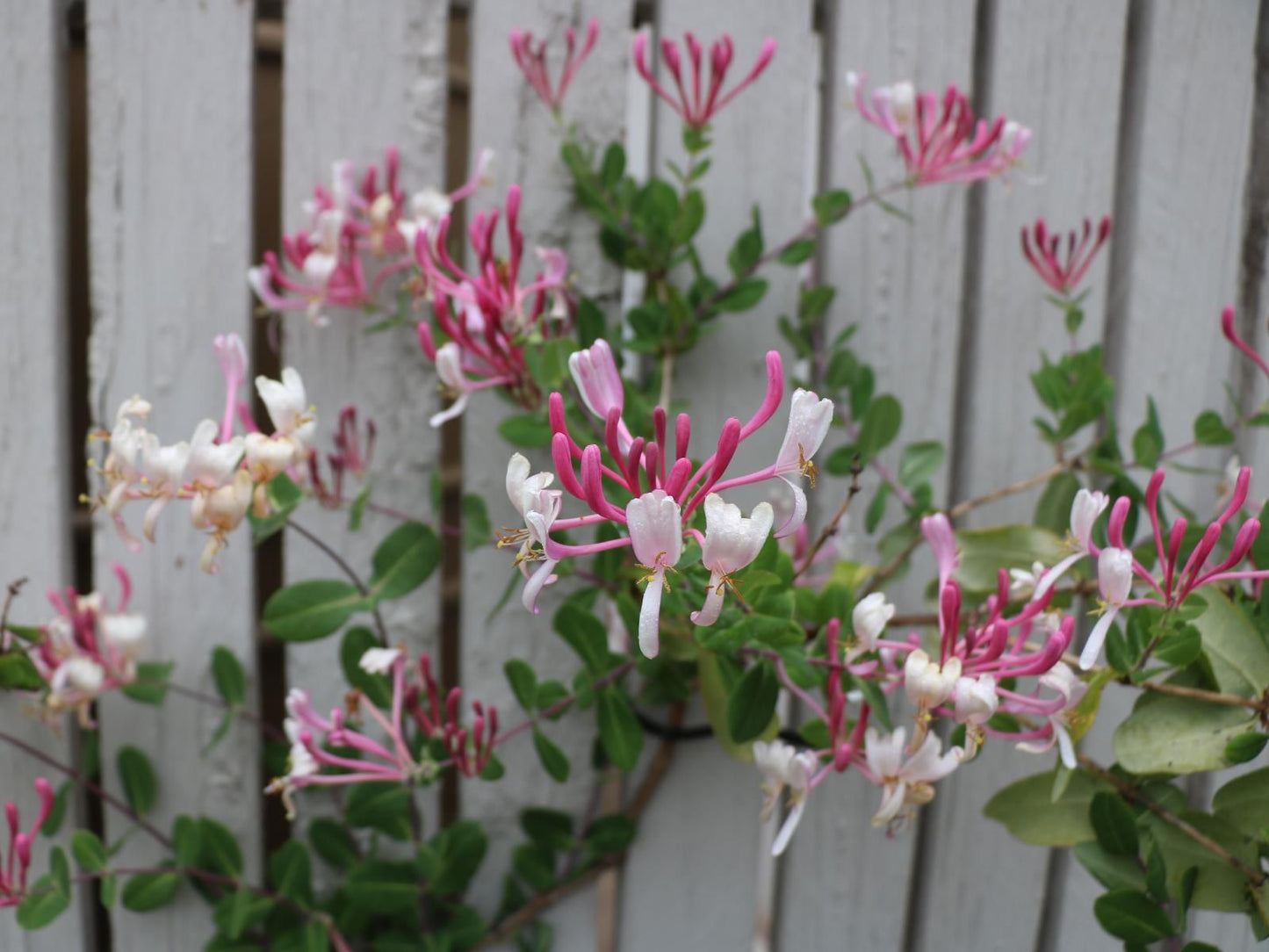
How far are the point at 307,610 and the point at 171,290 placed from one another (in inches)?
13.4

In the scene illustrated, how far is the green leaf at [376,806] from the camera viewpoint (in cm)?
90

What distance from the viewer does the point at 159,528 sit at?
941mm

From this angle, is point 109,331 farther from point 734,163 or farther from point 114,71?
point 734,163

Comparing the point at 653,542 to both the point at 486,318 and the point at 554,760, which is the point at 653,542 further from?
the point at 554,760

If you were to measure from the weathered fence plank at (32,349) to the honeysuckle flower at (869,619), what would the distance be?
28.8 inches

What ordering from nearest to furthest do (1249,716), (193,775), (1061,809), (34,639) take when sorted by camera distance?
1. (1249,716)
2. (1061,809)
3. (34,639)
4. (193,775)

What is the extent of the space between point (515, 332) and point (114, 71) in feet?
1.57

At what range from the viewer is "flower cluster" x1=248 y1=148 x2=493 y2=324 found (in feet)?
2.89

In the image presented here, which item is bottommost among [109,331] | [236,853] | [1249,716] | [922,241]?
[236,853]

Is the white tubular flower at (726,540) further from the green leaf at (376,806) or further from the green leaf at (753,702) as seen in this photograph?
the green leaf at (376,806)

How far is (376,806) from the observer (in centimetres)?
90

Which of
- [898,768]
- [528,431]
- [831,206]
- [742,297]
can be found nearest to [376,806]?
[528,431]

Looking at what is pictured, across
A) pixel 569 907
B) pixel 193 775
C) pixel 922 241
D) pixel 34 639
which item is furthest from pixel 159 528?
pixel 922 241

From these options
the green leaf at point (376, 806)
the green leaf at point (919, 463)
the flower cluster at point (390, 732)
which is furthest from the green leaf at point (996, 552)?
the green leaf at point (376, 806)
